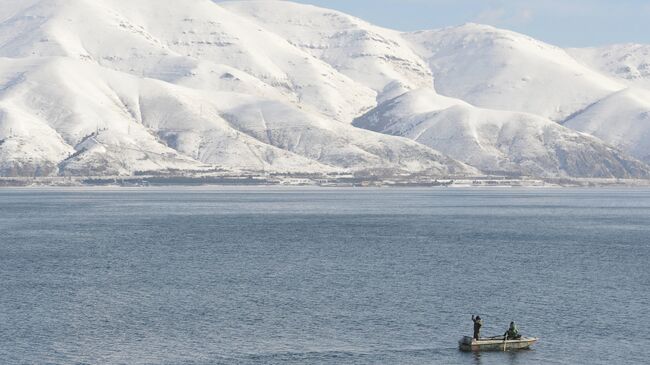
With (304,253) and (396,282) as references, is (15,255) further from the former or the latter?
(396,282)

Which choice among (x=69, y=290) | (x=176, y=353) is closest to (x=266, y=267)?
(x=69, y=290)

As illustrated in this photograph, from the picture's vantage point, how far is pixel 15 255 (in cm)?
17975

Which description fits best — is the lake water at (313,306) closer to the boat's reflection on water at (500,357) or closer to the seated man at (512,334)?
the boat's reflection on water at (500,357)

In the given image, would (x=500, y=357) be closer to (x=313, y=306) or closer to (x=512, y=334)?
(x=512, y=334)

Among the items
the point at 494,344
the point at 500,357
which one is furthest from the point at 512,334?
the point at 500,357

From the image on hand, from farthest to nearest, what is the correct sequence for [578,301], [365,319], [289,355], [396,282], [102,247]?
[102,247] → [396,282] → [578,301] → [365,319] → [289,355]

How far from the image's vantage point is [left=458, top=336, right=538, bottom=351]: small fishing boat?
103 meters

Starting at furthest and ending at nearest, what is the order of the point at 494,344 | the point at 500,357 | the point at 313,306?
the point at 313,306 < the point at 494,344 < the point at 500,357

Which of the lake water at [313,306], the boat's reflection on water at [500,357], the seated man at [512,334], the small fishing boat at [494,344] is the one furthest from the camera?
the seated man at [512,334]

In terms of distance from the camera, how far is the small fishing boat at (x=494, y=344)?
102875 mm

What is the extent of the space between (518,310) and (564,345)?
1814 centimetres

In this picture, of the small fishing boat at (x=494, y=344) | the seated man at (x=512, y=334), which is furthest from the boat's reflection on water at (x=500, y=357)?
the seated man at (x=512, y=334)

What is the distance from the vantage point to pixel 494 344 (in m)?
104

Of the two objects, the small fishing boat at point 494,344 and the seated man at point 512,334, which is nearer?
the small fishing boat at point 494,344
